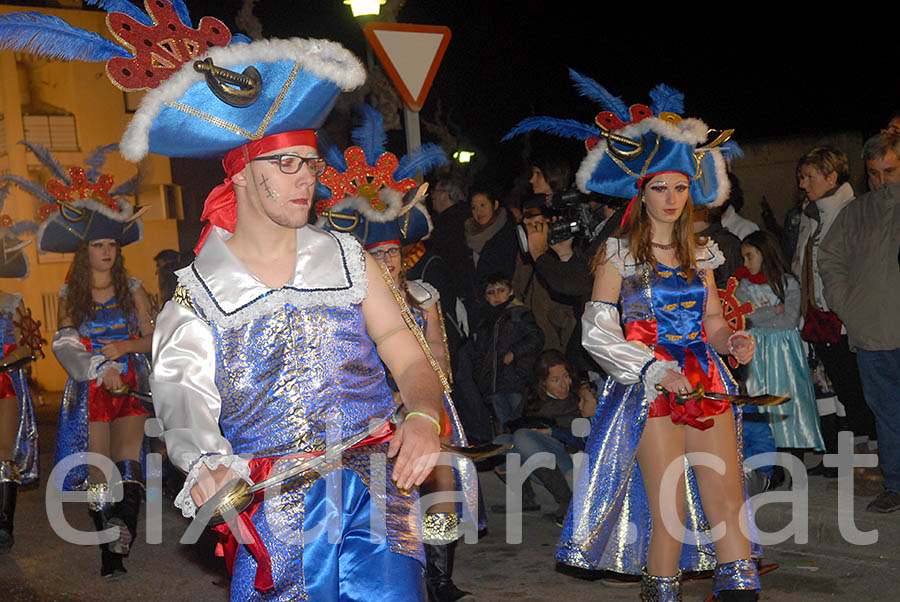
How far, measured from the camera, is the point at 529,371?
8.18 meters

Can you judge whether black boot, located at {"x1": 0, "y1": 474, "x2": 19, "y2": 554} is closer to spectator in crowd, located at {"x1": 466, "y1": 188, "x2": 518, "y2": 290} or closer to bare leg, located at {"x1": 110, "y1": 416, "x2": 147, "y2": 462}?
bare leg, located at {"x1": 110, "y1": 416, "x2": 147, "y2": 462}

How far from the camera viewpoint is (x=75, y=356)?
277 inches

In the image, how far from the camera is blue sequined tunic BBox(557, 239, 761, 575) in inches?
192

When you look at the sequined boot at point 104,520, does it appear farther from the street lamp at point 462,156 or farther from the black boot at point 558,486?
the street lamp at point 462,156

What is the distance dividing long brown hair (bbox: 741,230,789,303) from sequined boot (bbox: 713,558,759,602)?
10.5ft

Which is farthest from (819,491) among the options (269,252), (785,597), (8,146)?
(8,146)

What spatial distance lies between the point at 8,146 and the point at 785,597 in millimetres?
26712

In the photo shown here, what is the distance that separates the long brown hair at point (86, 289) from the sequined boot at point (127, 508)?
1018 mm

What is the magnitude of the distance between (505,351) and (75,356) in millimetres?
3116

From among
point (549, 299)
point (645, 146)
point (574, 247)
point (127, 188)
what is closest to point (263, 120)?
point (645, 146)

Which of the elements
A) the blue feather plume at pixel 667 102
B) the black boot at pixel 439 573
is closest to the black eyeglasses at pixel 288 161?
the blue feather plume at pixel 667 102

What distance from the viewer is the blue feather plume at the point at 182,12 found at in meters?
3.44

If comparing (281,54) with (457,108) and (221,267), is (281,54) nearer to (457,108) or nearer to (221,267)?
(221,267)

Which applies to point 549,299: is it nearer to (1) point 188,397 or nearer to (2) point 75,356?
(2) point 75,356
